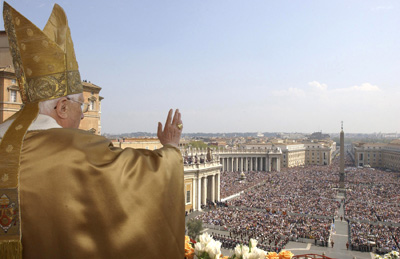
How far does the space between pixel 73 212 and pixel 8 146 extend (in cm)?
55

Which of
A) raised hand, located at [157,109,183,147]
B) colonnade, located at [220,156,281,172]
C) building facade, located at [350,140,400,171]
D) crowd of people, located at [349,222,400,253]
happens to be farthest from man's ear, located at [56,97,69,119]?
building facade, located at [350,140,400,171]

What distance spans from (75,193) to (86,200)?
0.22 ft

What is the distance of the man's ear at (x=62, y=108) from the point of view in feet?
7.07

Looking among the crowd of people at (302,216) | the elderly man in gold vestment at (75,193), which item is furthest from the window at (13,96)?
the elderly man in gold vestment at (75,193)

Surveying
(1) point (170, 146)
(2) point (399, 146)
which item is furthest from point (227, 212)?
(2) point (399, 146)

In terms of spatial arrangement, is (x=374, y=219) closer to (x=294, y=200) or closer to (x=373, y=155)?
(x=294, y=200)

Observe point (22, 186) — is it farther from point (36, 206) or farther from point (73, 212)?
point (73, 212)

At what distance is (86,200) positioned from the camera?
175cm

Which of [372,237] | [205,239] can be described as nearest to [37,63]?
[205,239]

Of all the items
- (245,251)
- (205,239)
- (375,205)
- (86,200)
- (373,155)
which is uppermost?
(86,200)

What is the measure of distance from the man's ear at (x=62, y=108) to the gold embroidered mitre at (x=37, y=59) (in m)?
0.04

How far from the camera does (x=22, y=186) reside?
5.77ft

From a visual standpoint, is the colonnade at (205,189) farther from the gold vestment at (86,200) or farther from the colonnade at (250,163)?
the colonnade at (250,163)

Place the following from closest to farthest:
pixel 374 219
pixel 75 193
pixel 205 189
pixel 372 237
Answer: pixel 75 193, pixel 372 237, pixel 374 219, pixel 205 189
